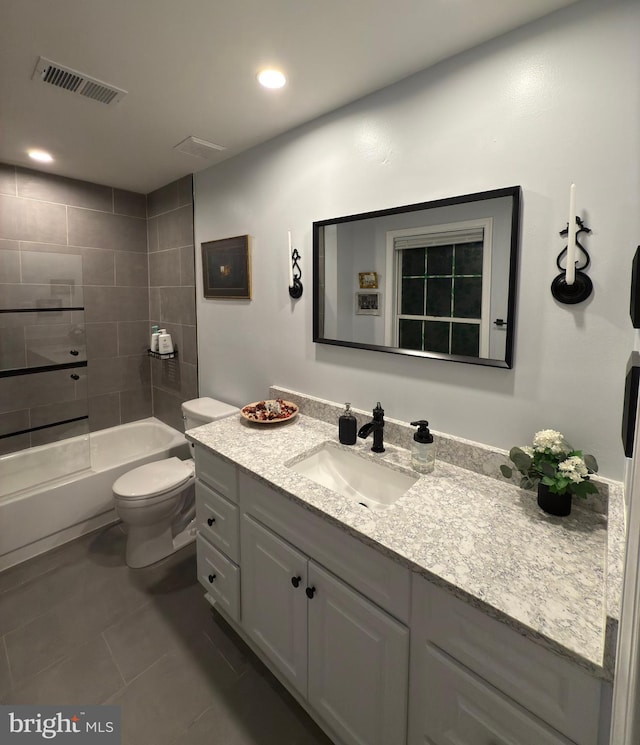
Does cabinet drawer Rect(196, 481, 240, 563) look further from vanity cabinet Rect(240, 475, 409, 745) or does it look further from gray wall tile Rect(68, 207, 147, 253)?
gray wall tile Rect(68, 207, 147, 253)

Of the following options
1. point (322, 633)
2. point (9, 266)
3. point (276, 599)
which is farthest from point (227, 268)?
point (322, 633)

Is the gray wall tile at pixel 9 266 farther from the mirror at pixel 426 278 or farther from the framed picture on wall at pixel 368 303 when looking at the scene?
the framed picture on wall at pixel 368 303

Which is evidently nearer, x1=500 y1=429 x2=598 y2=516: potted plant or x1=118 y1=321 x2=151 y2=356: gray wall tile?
x1=500 y1=429 x2=598 y2=516: potted plant

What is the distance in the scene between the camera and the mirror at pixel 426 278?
1.27m

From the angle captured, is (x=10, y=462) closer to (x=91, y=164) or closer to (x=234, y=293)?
(x=234, y=293)

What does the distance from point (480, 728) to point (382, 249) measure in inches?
59.6

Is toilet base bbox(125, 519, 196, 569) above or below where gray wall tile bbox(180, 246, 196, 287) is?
below

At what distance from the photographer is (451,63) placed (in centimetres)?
132

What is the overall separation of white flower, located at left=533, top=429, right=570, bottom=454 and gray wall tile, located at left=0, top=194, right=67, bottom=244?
3.18 metres

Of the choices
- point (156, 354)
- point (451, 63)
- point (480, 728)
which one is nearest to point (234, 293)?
point (156, 354)

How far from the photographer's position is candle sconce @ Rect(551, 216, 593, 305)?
109 centimetres

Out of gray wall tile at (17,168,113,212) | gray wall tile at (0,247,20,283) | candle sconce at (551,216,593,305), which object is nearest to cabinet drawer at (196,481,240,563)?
candle sconce at (551,216,593,305)

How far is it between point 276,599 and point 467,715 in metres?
0.71

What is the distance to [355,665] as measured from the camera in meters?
1.12
